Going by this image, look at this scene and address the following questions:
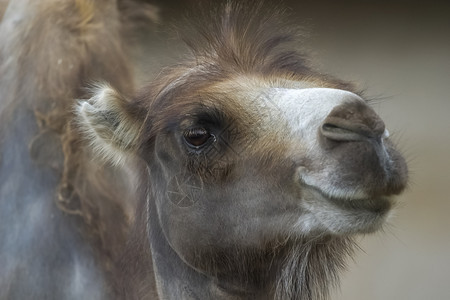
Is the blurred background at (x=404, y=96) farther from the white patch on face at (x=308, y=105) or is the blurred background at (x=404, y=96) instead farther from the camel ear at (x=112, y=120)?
the white patch on face at (x=308, y=105)

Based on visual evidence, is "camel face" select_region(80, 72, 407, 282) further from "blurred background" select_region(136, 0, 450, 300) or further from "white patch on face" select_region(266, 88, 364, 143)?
"blurred background" select_region(136, 0, 450, 300)

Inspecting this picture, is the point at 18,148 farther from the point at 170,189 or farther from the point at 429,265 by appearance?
the point at 429,265

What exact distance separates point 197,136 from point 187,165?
0.40 feet

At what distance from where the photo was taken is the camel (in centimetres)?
254

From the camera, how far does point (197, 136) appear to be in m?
2.86

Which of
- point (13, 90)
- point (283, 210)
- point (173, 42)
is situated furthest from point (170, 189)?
point (13, 90)

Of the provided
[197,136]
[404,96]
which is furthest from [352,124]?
[404,96]

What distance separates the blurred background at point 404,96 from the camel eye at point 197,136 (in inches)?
128

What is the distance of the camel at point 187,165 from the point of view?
2543mm

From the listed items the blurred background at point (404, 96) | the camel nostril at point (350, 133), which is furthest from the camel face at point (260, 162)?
the blurred background at point (404, 96)

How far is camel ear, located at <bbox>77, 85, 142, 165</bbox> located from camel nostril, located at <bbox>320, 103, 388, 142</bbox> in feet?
3.13

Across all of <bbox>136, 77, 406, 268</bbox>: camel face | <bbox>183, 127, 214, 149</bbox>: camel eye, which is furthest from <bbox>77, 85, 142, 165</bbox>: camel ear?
<bbox>183, 127, 214, 149</bbox>: camel eye

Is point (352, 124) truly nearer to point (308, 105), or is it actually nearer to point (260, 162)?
point (308, 105)

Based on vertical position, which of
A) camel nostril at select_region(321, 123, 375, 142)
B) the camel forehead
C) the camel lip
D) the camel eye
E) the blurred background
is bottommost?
the blurred background
